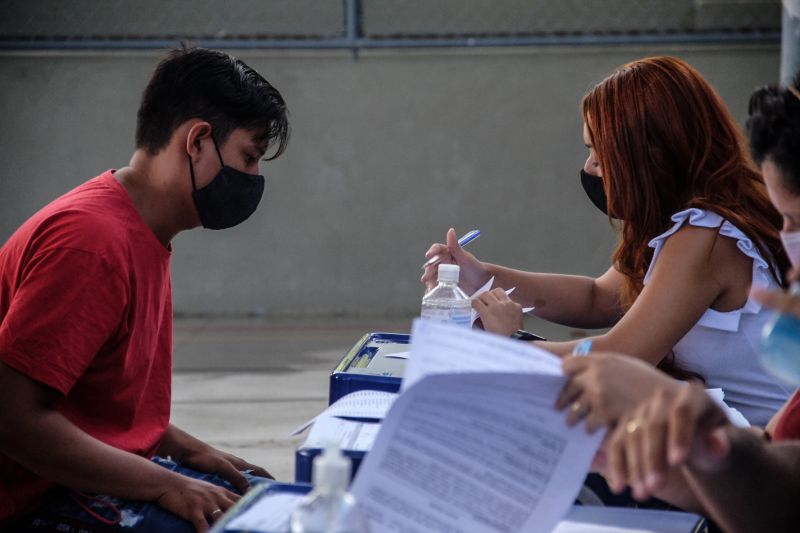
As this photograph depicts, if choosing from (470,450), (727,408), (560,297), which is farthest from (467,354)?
(560,297)

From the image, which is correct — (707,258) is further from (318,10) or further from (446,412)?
(318,10)

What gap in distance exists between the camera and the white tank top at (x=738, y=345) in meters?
2.04

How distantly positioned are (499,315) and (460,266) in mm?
499

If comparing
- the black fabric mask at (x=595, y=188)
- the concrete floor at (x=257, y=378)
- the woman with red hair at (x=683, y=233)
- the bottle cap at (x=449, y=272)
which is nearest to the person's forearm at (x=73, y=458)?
the bottle cap at (x=449, y=272)

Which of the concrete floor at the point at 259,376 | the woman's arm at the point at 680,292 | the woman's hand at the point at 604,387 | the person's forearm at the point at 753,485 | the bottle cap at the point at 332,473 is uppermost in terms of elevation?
the woman's hand at the point at 604,387

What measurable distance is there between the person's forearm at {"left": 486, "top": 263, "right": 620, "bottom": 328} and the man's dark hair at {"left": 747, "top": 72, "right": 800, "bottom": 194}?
4.75 feet

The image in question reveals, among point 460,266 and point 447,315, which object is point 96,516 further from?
point 460,266

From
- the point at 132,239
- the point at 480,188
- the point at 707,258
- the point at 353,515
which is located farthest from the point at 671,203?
the point at 480,188

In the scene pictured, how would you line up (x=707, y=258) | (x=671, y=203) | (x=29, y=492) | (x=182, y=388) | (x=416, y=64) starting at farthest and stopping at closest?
1. (x=416, y=64)
2. (x=182, y=388)
3. (x=671, y=203)
4. (x=707, y=258)
5. (x=29, y=492)

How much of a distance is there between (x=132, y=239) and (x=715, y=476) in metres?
1.24

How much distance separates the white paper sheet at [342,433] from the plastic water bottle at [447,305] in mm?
464

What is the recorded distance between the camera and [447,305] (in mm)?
2236

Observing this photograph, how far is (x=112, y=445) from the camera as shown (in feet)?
6.23

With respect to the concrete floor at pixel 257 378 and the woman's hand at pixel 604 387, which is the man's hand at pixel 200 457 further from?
the concrete floor at pixel 257 378
